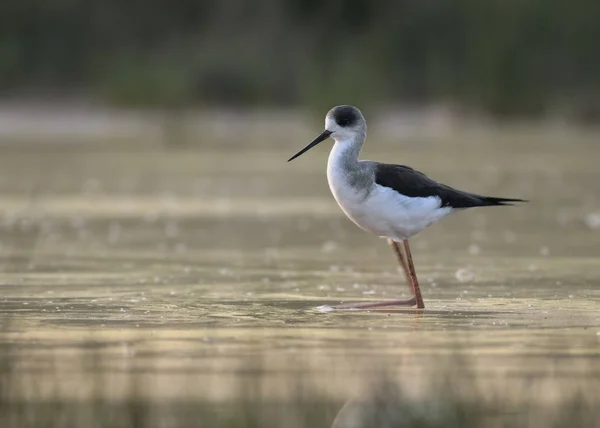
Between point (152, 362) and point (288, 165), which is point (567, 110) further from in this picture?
point (152, 362)

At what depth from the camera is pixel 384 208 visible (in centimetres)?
979

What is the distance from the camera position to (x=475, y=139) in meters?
31.5

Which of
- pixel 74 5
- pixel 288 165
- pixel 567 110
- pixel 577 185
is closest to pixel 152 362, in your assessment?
pixel 577 185

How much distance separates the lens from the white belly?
32.1 feet

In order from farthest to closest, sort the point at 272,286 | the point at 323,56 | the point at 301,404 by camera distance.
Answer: the point at 323,56 < the point at 272,286 < the point at 301,404

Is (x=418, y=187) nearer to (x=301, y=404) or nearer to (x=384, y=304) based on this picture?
(x=384, y=304)

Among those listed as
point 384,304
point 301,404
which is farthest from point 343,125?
point 301,404

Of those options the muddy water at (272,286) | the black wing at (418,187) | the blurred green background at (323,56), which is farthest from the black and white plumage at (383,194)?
the blurred green background at (323,56)

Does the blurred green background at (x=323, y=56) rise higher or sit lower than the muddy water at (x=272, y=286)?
higher

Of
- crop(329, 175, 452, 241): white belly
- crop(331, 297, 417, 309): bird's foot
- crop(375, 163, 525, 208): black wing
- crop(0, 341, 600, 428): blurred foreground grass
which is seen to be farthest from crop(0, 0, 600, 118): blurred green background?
crop(0, 341, 600, 428): blurred foreground grass

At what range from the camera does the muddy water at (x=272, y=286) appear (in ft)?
23.8

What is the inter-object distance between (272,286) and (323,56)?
27342 millimetres

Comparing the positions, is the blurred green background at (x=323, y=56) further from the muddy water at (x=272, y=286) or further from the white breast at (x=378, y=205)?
the white breast at (x=378, y=205)

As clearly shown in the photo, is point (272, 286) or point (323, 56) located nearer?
point (272, 286)
